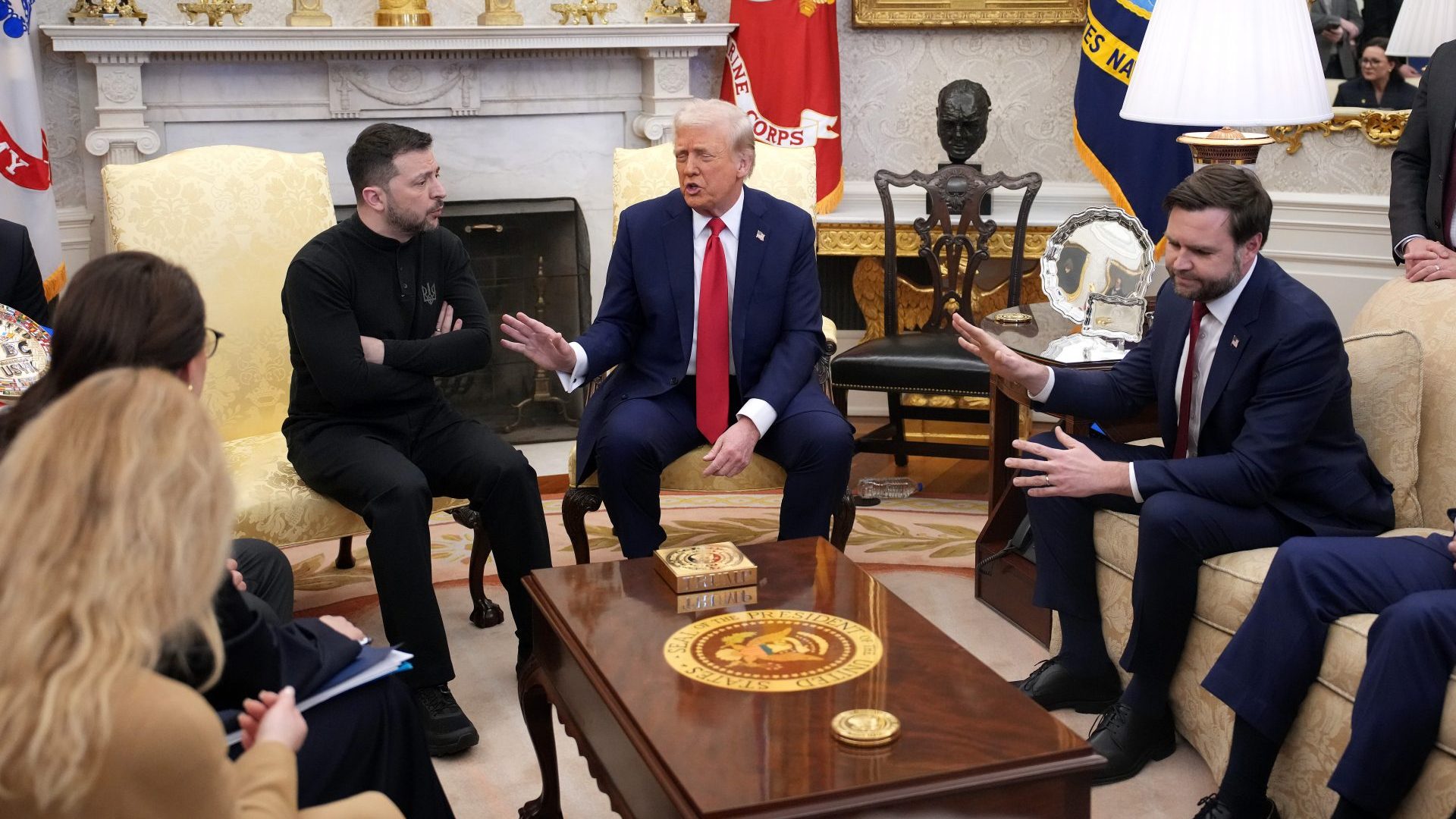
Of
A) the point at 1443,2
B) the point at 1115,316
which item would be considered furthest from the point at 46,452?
the point at 1443,2

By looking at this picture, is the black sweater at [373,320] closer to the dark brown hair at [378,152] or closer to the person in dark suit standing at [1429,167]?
the dark brown hair at [378,152]

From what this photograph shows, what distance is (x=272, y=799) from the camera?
1.56 metres

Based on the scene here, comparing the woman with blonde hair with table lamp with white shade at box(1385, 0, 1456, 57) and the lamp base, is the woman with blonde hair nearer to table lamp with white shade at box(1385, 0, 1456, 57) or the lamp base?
the lamp base

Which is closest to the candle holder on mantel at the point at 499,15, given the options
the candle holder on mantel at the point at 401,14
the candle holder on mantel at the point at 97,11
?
the candle holder on mantel at the point at 401,14

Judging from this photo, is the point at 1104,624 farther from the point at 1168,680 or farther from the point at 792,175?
the point at 792,175

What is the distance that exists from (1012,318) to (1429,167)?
3.67 feet

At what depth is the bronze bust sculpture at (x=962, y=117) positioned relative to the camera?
4.71 m

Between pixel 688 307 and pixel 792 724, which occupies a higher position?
pixel 688 307

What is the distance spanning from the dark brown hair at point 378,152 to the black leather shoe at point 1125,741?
6.38 ft

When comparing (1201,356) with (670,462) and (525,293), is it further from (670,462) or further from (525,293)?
(525,293)

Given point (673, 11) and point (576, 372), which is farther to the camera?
point (673, 11)

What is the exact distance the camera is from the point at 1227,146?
362cm

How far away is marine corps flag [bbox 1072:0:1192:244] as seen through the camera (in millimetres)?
4797

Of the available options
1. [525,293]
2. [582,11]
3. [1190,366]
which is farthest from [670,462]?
[582,11]
